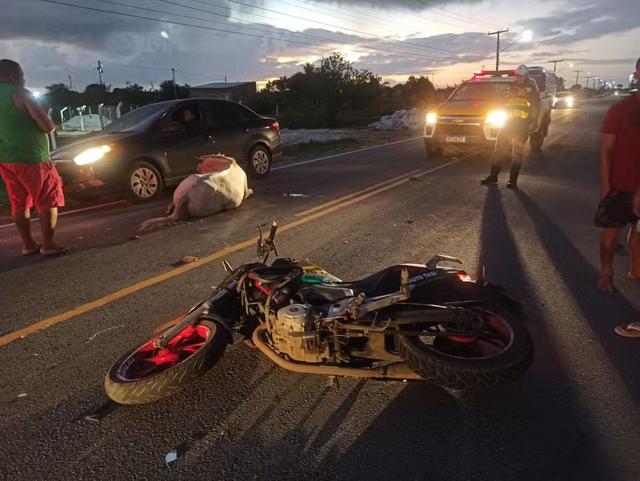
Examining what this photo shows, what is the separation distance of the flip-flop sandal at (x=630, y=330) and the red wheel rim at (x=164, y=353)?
2.90 meters

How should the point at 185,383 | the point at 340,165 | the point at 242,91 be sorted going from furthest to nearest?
the point at 242,91
the point at 340,165
the point at 185,383

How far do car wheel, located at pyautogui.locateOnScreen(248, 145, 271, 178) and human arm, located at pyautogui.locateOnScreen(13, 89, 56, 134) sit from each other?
18.2ft

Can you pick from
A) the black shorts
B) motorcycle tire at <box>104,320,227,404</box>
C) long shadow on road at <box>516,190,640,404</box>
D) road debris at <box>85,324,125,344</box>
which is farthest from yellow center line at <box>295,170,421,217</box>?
motorcycle tire at <box>104,320,227,404</box>

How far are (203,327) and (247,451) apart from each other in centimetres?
89

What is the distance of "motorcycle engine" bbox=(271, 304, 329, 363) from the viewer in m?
2.72

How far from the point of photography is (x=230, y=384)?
10.0ft

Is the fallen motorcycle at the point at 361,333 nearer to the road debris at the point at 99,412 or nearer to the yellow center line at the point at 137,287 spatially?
the road debris at the point at 99,412

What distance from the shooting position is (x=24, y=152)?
17.5 ft

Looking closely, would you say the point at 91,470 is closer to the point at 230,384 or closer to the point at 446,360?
the point at 230,384

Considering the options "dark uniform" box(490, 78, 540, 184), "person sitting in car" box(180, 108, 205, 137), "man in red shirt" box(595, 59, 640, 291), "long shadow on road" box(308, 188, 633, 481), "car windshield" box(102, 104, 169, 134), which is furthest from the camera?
"person sitting in car" box(180, 108, 205, 137)

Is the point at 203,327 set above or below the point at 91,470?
above

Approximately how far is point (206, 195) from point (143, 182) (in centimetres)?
195

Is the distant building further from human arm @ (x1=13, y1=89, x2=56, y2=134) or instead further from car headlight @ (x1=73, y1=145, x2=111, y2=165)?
human arm @ (x1=13, y1=89, x2=56, y2=134)

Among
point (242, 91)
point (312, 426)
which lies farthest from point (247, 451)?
point (242, 91)
